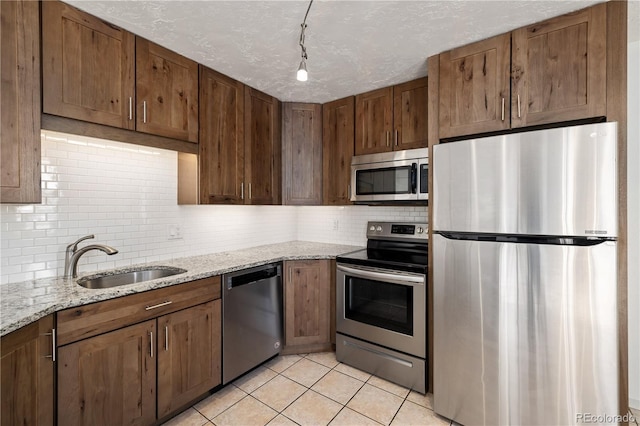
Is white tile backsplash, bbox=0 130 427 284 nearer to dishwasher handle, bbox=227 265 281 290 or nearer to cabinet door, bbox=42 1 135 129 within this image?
cabinet door, bbox=42 1 135 129

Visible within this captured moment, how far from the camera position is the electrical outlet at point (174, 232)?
2.39m

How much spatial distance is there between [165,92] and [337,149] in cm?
156

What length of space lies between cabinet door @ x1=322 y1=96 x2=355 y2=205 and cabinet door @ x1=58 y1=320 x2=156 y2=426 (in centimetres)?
188

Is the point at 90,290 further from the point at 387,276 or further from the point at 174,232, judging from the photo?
the point at 387,276

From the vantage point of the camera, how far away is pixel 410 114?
2.48 m

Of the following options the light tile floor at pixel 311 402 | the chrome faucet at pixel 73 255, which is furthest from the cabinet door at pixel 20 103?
the light tile floor at pixel 311 402

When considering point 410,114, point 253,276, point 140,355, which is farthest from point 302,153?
point 140,355

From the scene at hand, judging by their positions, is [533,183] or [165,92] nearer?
[533,183]

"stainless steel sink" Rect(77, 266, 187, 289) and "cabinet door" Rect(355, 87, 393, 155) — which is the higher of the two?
"cabinet door" Rect(355, 87, 393, 155)

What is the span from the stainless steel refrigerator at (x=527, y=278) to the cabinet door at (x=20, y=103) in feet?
7.33

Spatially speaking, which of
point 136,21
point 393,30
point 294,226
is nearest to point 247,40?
point 136,21

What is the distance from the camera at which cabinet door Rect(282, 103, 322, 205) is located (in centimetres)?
→ 301

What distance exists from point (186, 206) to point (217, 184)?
0.40 metres

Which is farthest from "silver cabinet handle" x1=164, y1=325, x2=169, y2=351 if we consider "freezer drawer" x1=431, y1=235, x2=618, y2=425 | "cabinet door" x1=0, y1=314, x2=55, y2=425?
"freezer drawer" x1=431, y1=235, x2=618, y2=425
